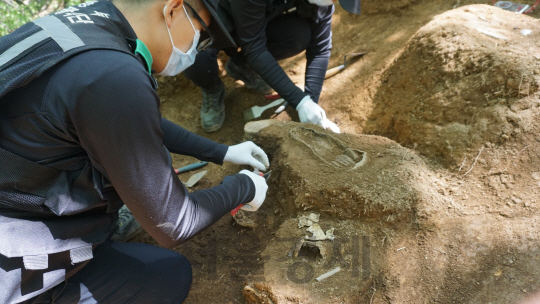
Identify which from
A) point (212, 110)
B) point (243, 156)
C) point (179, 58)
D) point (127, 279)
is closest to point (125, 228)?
point (127, 279)

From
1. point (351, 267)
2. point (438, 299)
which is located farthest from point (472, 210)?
point (351, 267)

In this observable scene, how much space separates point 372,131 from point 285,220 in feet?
3.89

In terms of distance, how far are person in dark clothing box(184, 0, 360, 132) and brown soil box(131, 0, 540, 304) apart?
0.36 meters

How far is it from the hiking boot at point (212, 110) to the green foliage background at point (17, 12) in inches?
75.9

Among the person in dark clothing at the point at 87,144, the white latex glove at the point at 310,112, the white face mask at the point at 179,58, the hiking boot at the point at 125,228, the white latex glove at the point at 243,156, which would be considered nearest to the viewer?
the person in dark clothing at the point at 87,144

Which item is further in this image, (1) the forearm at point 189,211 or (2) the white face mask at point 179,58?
(2) the white face mask at point 179,58

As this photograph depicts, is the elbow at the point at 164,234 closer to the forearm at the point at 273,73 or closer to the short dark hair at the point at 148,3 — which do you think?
the short dark hair at the point at 148,3

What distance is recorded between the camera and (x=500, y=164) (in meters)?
1.73

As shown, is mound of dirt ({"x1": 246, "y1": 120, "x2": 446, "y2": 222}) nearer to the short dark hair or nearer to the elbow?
the elbow

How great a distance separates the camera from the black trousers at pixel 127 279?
1.46 metres

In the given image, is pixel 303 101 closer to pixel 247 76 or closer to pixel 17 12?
pixel 247 76

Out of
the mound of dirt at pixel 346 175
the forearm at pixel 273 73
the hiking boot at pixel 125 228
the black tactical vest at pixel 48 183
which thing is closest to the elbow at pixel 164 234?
the black tactical vest at pixel 48 183

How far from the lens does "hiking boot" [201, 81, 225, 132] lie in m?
3.15

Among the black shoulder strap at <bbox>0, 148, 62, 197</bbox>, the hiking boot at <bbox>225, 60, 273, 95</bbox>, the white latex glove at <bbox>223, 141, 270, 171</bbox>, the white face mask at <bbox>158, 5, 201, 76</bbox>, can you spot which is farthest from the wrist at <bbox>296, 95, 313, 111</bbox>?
the black shoulder strap at <bbox>0, 148, 62, 197</bbox>
